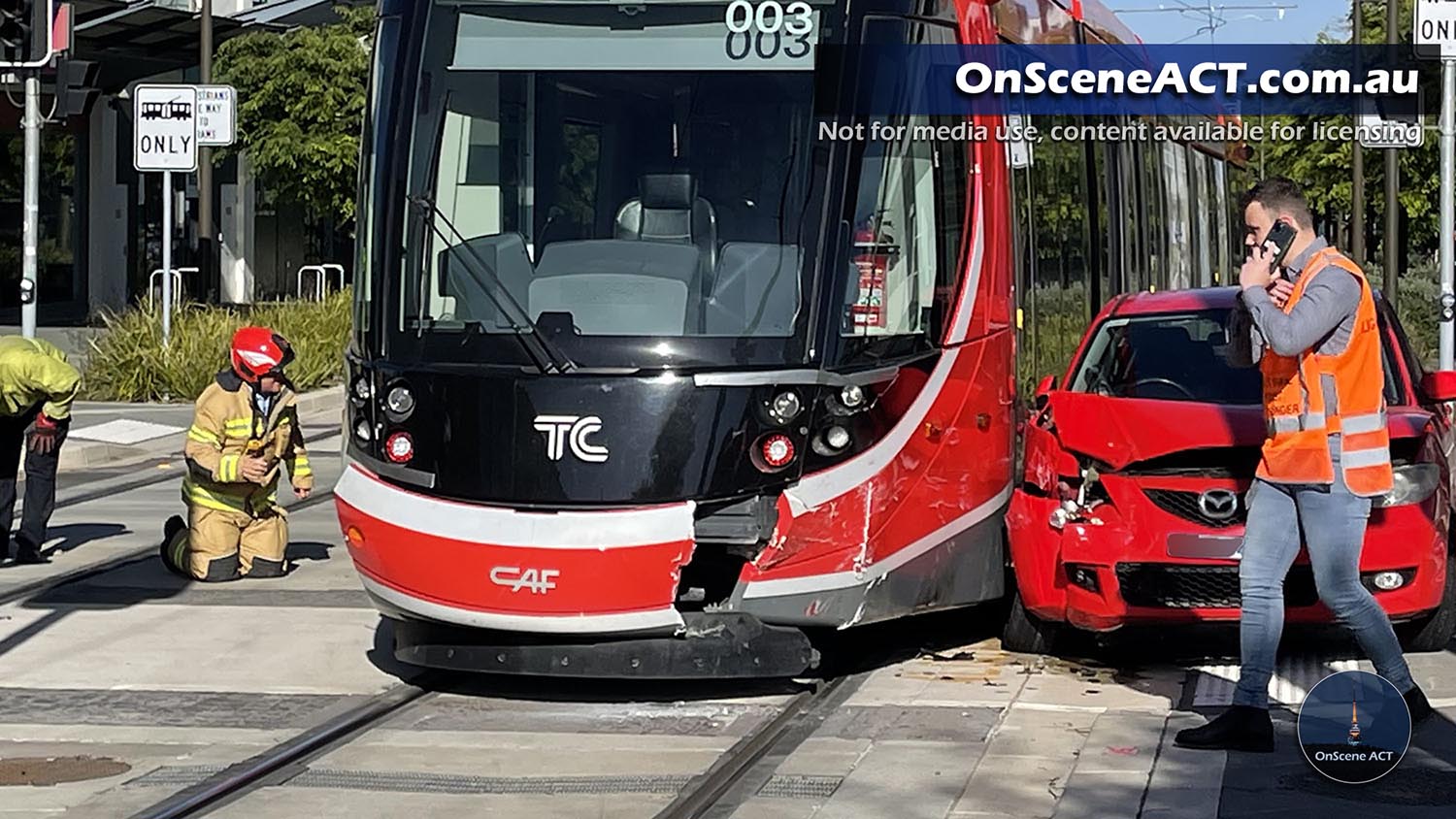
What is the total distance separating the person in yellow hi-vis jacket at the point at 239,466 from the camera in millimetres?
12008

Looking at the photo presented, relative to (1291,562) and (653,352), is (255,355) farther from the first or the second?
(1291,562)

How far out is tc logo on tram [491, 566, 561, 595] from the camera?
8.18m

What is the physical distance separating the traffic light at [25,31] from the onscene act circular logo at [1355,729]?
7320mm

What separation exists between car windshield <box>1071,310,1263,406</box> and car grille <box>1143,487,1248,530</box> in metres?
0.90

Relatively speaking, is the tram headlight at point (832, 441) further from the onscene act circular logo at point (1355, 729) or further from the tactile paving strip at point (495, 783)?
→ the onscene act circular logo at point (1355, 729)

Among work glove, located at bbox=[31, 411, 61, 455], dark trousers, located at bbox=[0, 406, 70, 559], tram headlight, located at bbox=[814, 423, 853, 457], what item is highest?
tram headlight, located at bbox=[814, 423, 853, 457]

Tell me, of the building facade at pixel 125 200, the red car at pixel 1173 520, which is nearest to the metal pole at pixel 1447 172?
the red car at pixel 1173 520

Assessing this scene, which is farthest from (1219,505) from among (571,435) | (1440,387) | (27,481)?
(27,481)

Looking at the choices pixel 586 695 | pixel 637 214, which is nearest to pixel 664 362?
pixel 637 214

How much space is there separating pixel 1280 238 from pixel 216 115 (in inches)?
762

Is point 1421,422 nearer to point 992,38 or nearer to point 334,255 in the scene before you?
point 992,38

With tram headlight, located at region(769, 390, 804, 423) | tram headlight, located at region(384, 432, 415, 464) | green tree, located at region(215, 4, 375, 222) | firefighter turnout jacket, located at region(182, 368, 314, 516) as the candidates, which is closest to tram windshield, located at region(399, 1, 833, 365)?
tram headlight, located at region(769, 390, 804, 423)

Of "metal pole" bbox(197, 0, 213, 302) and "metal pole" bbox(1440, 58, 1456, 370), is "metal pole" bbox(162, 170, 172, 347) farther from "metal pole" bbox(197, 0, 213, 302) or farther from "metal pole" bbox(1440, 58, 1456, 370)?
"metal pole" bbox(1440, 58, 1456, 370)

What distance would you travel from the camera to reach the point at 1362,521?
734 cm
